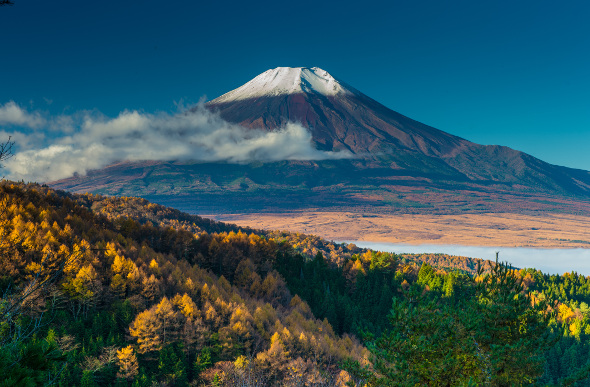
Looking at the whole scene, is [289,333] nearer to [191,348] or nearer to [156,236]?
[191,348]

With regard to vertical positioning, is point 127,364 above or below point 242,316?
below

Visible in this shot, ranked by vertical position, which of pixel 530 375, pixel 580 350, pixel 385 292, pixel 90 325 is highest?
pixel 530 375

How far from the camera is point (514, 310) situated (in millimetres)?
21625

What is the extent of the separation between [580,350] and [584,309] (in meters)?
26.5

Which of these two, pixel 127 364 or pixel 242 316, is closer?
pixel 127 364

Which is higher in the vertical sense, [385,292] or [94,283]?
[94,283]

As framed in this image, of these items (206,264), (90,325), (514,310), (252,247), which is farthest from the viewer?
(252,247)

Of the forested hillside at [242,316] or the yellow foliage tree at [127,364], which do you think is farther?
the yellow foliage tree at [127,364]

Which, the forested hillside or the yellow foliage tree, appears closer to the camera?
the forested hillside

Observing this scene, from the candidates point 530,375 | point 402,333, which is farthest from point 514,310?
point 402,333

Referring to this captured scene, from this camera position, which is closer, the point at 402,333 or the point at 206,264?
the point at 402,333

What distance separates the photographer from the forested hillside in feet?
62.6

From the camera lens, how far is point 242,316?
55125mm

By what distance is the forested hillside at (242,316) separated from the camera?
19.1 metres
